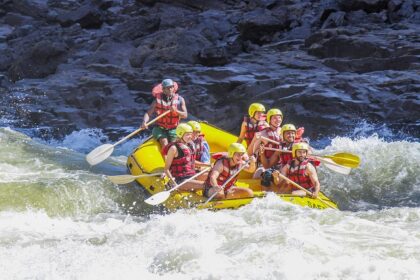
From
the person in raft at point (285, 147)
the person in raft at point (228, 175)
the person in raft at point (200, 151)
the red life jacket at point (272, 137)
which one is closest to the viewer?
the person in raft at point (228, 175)

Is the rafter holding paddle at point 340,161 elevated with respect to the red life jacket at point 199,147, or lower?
lower

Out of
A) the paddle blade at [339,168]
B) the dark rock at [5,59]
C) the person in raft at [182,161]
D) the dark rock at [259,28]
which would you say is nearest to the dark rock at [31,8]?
the dark rock at [5,59]

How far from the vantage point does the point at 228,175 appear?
878cm

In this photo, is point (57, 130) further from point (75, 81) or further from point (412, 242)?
point (412, 242)

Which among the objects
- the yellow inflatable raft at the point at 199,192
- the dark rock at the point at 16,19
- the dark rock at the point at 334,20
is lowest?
the yellow inflatable raft at the point at 199,192

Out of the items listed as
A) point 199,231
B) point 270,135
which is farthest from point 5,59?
point 199,231

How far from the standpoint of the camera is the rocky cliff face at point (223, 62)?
13945 mm

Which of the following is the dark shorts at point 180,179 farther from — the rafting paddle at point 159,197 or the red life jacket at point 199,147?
the red life jacket at point 199,147

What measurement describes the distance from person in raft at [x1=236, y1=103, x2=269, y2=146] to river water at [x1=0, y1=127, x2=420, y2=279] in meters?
1.21

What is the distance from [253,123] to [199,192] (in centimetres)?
163

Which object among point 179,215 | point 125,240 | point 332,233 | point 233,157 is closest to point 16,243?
point 125,240

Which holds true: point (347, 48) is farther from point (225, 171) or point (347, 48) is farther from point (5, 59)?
point (5, 59)

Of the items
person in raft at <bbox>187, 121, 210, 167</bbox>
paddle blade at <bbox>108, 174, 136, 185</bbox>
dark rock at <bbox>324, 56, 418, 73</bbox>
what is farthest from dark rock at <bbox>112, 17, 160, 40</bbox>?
paddle blade at <bbox>108, 174, 136, 185</bbox>

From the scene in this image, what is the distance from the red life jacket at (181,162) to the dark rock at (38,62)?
8.43 m
